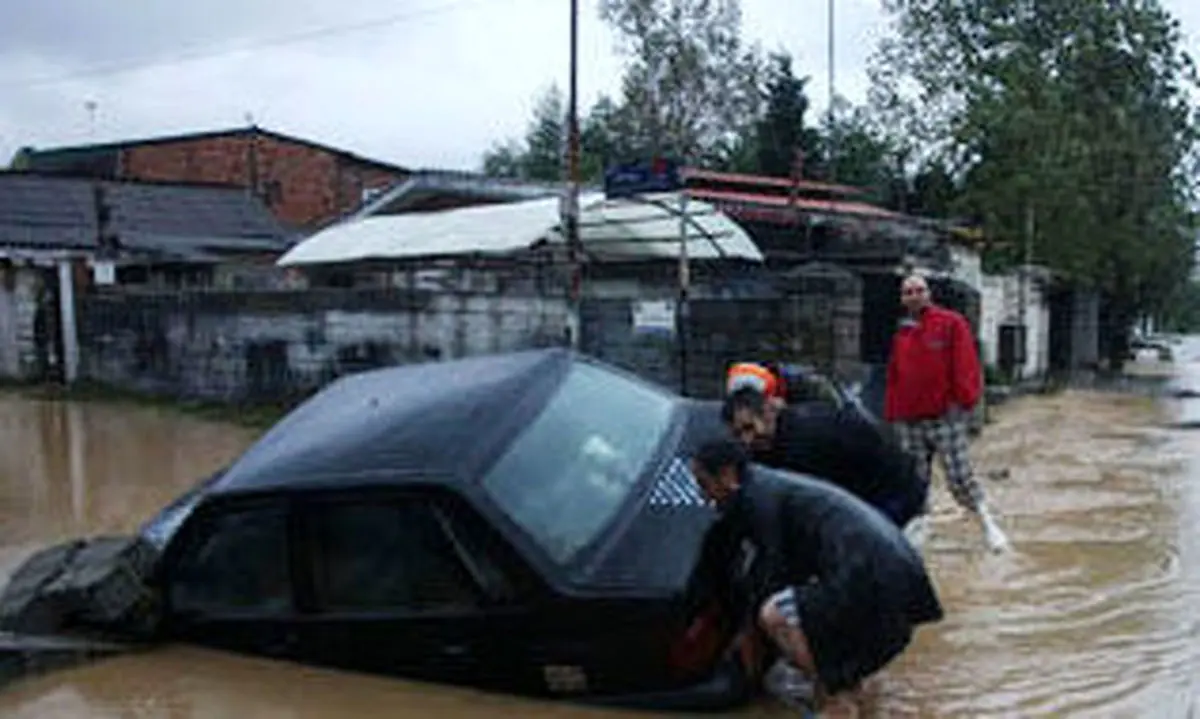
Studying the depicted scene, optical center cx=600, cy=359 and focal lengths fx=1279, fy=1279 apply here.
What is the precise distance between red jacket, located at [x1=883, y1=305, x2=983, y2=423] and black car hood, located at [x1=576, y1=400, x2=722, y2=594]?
8.12 feet

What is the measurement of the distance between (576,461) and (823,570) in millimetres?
1407

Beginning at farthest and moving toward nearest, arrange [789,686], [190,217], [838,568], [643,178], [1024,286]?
[190,217]
[1024,286]
[643,178]
[789,686]
[838,568]

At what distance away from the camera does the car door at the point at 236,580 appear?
498cm

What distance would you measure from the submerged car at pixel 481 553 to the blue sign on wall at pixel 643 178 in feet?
19.7

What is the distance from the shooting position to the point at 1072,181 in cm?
2136

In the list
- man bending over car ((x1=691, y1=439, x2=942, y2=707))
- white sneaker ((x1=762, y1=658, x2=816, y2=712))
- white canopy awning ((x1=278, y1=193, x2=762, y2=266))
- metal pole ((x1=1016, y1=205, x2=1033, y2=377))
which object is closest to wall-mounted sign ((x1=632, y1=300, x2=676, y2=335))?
white canopy awning ((x1=278, y1=193, x2=762, y2=266))

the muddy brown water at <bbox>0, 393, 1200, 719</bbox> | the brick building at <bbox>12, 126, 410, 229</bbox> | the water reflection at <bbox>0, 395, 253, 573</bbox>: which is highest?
the brick building at <bbox>12, 126, 410, 229</bbox>

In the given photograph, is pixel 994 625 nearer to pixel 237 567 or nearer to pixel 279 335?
pixel 237 567

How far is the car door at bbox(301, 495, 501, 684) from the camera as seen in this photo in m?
4.66

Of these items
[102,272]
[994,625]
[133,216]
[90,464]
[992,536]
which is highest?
[133,216]

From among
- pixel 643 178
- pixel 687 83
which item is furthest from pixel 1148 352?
pixel 643 178

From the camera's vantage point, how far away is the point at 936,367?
24.0 feet

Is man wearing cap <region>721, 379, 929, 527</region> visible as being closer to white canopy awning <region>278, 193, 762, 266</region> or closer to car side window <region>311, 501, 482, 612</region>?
car side window <region>311, 501, 482, 612</region>

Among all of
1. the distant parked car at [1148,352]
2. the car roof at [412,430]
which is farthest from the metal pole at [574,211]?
the distant parked car at [1148,352]
